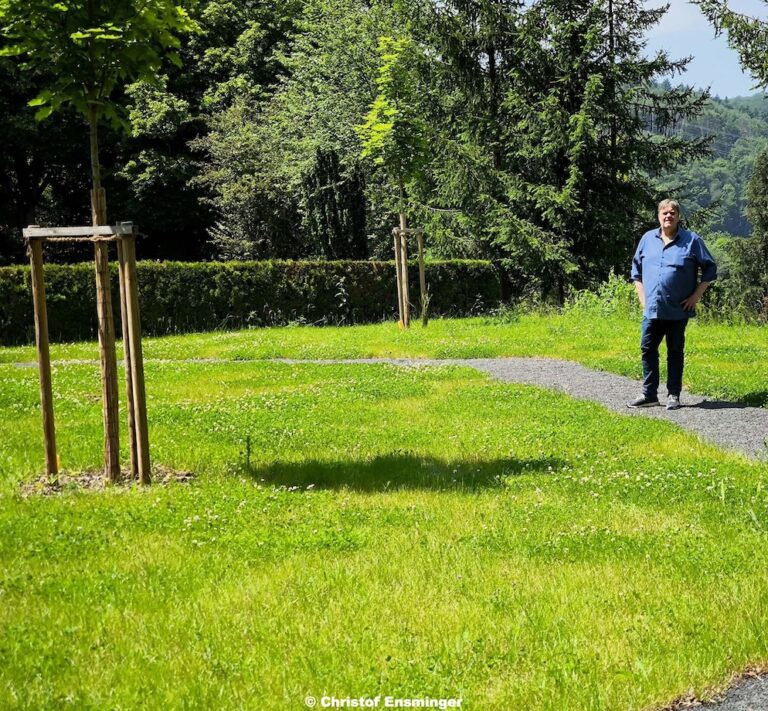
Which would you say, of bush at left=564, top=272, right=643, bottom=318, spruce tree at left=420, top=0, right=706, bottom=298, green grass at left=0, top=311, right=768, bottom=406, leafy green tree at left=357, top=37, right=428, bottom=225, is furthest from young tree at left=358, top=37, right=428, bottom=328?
spruce tree at left=420, top=0, right=706, bottom=298

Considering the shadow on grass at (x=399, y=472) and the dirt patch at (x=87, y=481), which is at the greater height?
the dirt patch at (x=87, y=481)

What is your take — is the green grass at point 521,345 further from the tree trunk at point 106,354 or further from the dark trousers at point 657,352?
the tree trunk at point 106,354

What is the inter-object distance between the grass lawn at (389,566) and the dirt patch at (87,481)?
156mm

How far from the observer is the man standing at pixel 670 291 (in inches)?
401

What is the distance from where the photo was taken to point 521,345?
17.0 m

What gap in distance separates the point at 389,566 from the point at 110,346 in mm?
3345

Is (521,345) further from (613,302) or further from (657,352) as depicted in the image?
(657,352)

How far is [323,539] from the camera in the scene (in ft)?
17.7

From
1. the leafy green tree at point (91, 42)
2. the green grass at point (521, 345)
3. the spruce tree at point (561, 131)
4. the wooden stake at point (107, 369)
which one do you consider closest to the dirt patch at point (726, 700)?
the wooden stake at point (107, 369)

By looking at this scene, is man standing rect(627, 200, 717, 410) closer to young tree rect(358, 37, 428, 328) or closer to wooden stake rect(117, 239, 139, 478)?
wooden stake rect(117, 239, 139, 478)

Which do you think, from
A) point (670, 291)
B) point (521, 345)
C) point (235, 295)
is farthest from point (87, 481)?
point (235, 295)

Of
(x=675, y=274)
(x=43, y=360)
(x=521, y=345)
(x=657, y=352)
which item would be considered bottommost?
(x=521, y=345)

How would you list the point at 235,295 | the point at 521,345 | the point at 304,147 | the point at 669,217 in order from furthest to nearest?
the point at 304,147, the point at 235,295, the point at 521,345, the point at 669,217

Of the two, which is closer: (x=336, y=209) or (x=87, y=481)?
(x=87, y=481)
